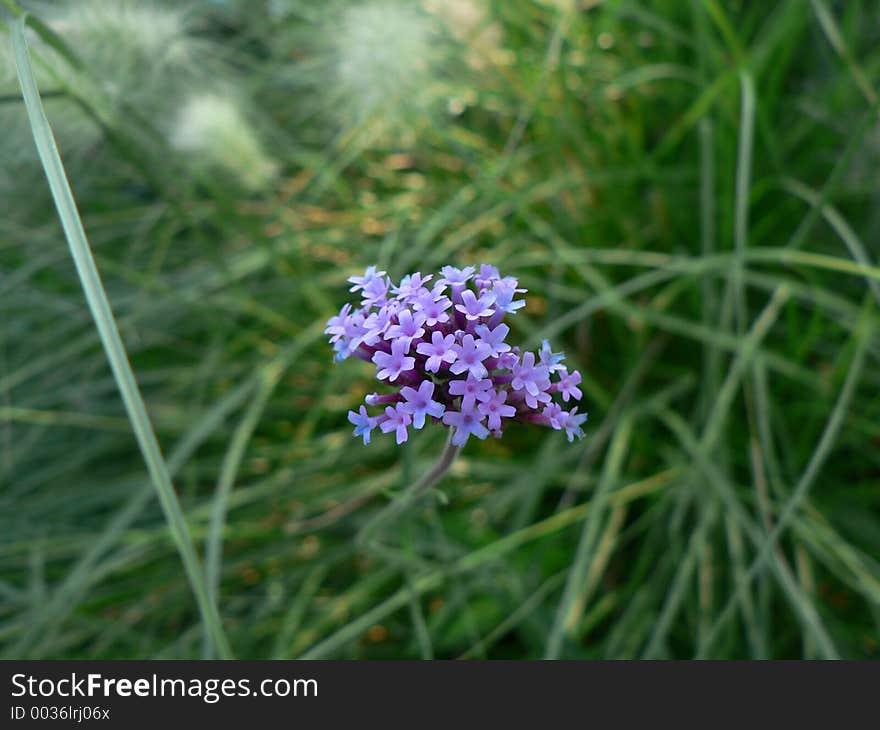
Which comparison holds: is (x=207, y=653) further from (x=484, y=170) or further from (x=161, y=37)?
(x=161, y=37)

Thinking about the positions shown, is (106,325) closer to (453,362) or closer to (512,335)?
(453,362)

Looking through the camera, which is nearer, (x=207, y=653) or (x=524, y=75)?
(x=207, y=653)

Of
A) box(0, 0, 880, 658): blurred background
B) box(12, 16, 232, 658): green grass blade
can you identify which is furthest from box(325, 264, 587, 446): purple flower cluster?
box(0, 0, 880, 658): blurred background

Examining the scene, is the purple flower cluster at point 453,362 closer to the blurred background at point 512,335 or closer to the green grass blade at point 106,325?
the green grass blade at point 106,325

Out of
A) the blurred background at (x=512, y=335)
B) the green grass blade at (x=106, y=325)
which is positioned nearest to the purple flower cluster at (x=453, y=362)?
the green grass blade at (x=106, y=325)

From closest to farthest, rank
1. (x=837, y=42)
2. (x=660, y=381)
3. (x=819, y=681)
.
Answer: (x=819, y=681) < (x=837, y=42) < (x=660, y=381)

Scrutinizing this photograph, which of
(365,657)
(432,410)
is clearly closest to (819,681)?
(432,410)

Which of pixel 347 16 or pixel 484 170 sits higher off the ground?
pixel 347 16
